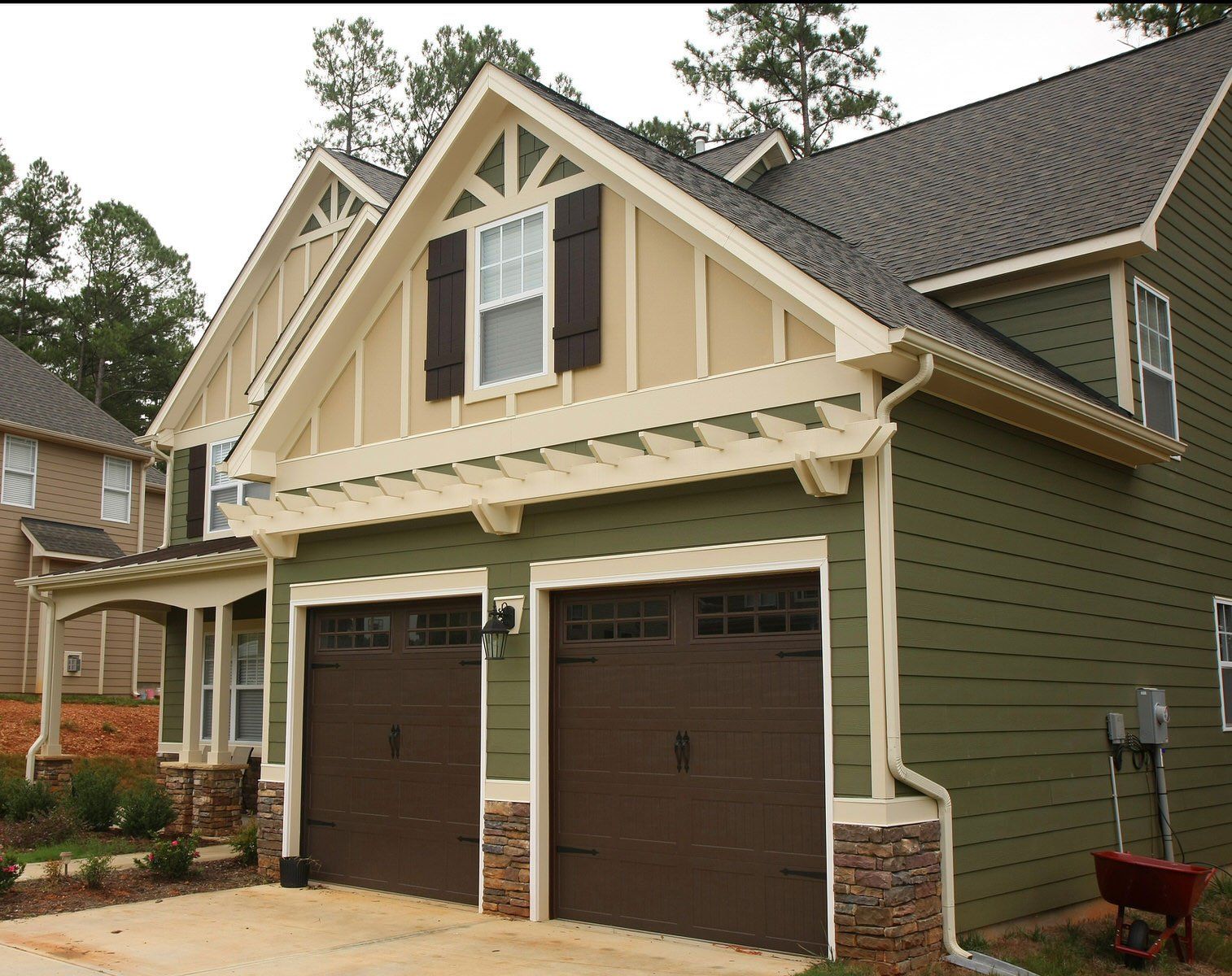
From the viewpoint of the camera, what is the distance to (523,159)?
1018 cm

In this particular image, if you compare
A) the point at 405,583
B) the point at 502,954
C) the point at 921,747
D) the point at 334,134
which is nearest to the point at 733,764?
the point at 921,747

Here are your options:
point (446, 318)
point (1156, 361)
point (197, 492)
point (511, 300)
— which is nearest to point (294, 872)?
point (446, 318)

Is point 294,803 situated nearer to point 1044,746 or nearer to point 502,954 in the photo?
point 502,954

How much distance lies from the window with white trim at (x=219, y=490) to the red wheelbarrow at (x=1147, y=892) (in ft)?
42.9

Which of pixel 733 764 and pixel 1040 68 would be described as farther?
pixel 1040 68

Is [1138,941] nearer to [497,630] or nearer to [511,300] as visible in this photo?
[497,630]

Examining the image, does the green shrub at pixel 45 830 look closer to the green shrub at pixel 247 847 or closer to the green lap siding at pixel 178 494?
the green shrub at pixel 247 847

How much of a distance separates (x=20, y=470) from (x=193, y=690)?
12274 millimetres

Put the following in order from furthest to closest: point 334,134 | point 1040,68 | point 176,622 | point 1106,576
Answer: point 334,134
point 1040,68
point 176,622
point 1106,576

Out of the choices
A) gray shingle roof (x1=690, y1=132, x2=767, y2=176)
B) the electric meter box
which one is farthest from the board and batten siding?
gray shingle roof (x1=690, y1=132, x2=767, y2=176)

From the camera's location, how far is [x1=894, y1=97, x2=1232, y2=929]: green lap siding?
7.82 metres

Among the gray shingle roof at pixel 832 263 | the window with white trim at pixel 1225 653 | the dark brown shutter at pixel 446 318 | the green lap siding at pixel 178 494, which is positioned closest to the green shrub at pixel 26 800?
the green lap siding at pixel 178 494

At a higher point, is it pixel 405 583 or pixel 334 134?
pixel 334 134

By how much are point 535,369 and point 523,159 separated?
1852 millimetres
